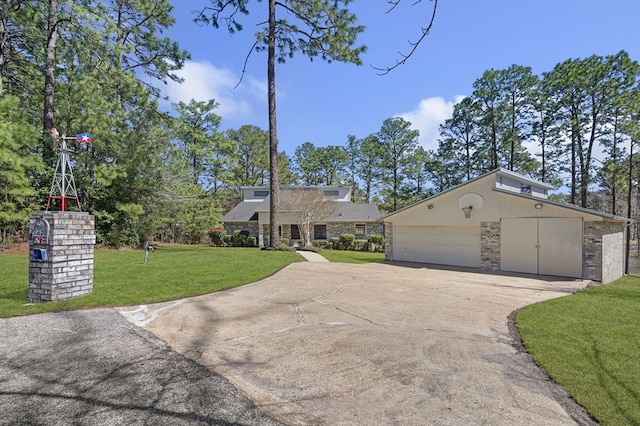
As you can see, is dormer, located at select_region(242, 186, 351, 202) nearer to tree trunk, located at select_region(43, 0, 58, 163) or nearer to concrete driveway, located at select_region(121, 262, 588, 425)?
tree trunk, located at select_region(43, 0, 58, 163)

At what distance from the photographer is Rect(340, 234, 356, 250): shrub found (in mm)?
23266

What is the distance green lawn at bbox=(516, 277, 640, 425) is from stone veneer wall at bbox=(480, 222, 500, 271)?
565 centimetres

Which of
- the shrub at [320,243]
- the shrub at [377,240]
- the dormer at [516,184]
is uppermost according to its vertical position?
the dormer at [516,184]

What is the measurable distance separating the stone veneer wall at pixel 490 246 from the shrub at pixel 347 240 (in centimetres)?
1103

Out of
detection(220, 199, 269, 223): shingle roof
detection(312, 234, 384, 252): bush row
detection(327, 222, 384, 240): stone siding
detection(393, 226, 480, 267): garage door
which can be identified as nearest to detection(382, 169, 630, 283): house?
detection(393, 226, 480, 267): garage door

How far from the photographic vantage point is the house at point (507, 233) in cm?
1076

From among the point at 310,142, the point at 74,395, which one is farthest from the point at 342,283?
the point at 310,142

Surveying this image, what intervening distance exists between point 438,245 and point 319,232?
39.2 feet

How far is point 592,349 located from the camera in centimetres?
401

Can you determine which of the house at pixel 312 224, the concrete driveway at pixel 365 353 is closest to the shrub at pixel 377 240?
the house at pixel 312 224

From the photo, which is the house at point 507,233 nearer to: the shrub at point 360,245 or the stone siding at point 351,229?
the shrub at point 360,245

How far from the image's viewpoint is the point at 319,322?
5098mm

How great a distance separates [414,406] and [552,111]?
27.2m

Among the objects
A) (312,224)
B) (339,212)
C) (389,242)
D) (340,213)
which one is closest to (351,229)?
(340,213)
